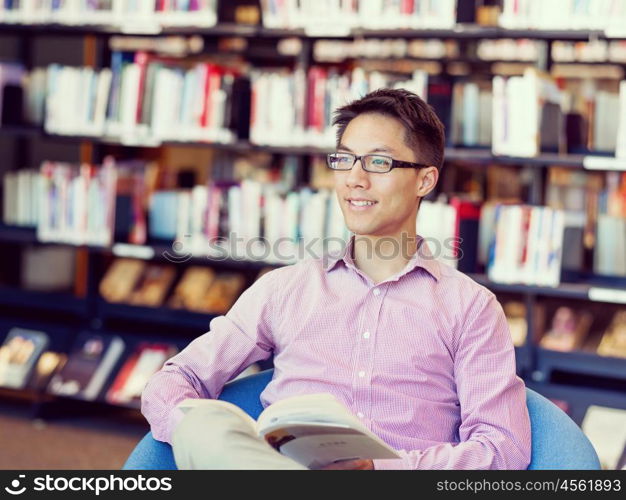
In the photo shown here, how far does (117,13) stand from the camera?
442 cm

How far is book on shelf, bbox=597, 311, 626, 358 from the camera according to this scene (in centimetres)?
392

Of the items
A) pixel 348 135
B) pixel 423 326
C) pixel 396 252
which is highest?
pixel 348 135

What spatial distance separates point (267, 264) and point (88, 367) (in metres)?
0.96

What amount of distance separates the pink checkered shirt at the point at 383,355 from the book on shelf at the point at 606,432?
1769mm

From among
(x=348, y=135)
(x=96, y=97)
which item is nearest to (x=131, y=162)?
(x=96, y=97)

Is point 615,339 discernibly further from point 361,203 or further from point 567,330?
point 361,203

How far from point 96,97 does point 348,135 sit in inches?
101

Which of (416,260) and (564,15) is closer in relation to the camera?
(416,260)

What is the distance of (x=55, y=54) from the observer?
5.50 m

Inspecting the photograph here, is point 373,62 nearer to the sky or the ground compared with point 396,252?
nearer to the sky

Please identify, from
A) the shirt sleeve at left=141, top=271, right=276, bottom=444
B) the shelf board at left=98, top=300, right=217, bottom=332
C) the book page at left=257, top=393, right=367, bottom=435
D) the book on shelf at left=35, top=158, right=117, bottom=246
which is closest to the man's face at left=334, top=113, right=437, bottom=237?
the shirt sleeve at left=141, top=271, right=276, bottom=444

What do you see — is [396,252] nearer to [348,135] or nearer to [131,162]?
[348,135]

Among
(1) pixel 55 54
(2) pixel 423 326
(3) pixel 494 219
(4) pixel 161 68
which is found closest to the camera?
(2) pixel 423 326

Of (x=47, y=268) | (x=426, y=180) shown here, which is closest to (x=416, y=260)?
(x=426, y=180)
